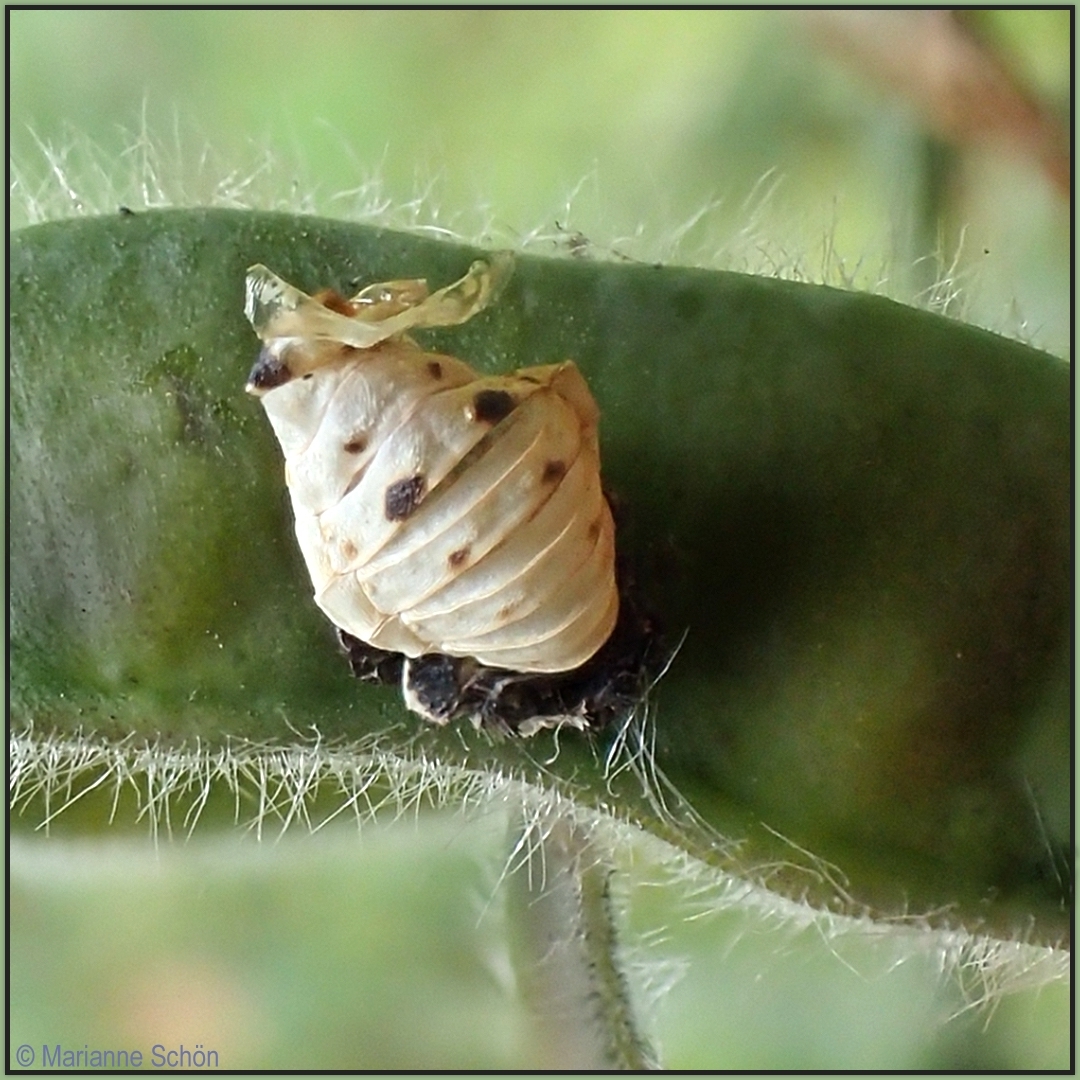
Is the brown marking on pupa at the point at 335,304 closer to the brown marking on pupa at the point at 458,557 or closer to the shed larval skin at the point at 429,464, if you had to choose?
the shed larval skin at the point at 429,464

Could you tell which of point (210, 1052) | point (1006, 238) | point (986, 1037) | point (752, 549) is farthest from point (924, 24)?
point (210, 1052)

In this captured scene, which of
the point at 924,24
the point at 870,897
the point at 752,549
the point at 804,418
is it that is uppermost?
the point at 924,24

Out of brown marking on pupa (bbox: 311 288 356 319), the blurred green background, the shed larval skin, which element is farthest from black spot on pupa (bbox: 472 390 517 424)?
the blurred green background

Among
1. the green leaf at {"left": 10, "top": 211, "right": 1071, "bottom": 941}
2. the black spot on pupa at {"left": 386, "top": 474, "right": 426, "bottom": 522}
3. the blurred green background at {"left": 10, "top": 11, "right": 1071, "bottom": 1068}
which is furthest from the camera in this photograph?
the blurred green background at {"left": 10, "top": 11, "right": 1071, "bottom": 1068}

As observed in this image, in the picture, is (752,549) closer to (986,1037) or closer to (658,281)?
(658,281)

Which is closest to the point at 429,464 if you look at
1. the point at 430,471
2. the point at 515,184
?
the point at 430,471

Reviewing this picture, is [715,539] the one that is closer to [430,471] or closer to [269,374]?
[430,471]

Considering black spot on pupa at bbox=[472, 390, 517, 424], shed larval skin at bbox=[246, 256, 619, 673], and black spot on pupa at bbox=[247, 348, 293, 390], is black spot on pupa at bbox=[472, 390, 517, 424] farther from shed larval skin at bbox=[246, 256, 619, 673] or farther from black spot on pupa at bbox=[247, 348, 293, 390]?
black spot on pupa at bbox=[247, 348, 293, 390]

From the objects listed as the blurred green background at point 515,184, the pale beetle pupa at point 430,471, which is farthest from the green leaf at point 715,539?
the blurred green background at point 515,184
